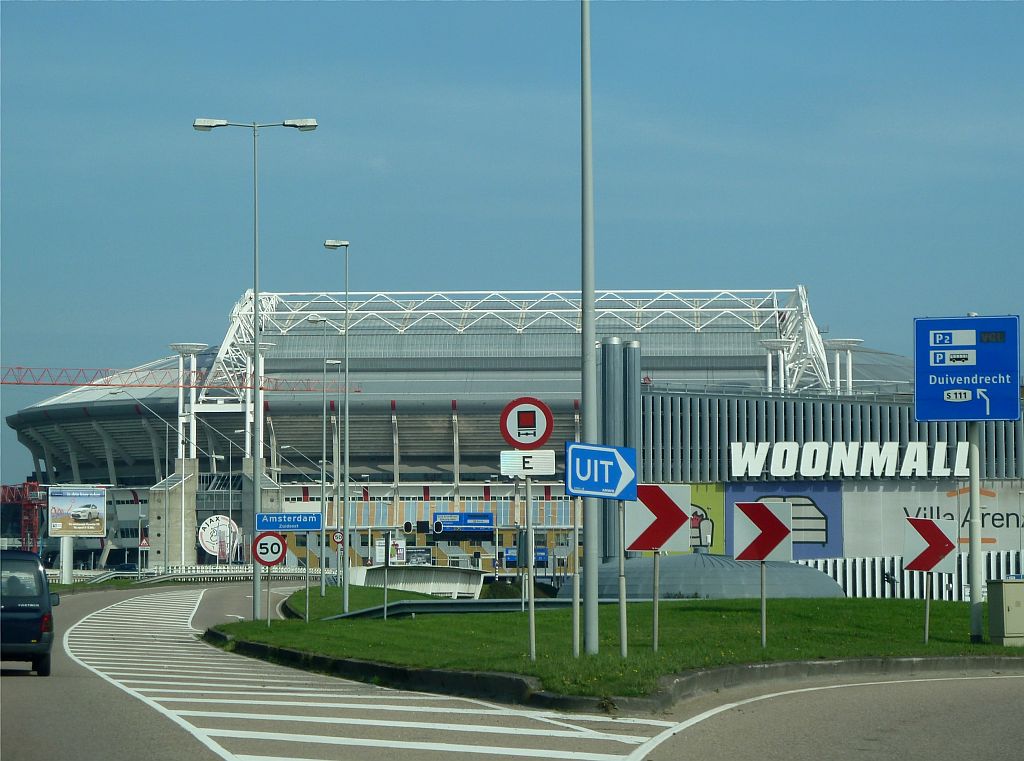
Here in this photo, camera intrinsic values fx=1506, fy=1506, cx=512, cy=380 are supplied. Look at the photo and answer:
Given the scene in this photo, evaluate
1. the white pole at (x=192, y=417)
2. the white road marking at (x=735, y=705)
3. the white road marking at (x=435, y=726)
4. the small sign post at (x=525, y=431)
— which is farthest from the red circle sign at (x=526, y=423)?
the white pole at (x=192, y=417)

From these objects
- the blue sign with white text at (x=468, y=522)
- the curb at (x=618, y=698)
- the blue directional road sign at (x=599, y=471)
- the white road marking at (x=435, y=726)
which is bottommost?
the blue sign with white text at (x=468, y=522)

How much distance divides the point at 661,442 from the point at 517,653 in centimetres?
5613

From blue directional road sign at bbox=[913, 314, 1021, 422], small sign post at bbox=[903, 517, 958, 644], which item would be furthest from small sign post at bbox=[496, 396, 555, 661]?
blue directional road sign at bbox=[913, 314, 1021, 422]

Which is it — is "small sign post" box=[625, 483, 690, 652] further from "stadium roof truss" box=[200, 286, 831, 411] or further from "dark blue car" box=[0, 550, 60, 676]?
"stadium roof truss" box=[200, 286, 831, 411]

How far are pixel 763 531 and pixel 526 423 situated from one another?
17.3ft

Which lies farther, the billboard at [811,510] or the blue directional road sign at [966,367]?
the billboard at [811,510]

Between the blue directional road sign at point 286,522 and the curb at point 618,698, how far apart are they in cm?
1000

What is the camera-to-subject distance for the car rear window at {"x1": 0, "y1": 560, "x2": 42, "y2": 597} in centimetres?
2100

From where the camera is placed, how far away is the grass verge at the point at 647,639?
17041mm

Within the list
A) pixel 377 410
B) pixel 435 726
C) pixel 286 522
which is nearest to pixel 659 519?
pixel 435 726

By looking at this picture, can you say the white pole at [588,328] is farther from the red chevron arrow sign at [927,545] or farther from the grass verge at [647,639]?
the red chevron arrow sign at [927,545]

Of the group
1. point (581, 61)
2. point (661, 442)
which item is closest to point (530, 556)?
point (581, 61)

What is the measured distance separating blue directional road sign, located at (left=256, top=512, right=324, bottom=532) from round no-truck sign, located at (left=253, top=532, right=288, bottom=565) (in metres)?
0.38

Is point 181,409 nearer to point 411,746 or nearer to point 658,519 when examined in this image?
point 658,519
